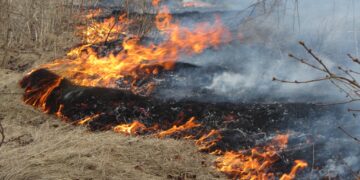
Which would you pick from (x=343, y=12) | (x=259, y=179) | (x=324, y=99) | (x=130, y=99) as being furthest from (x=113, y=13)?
(x=259, y=179)

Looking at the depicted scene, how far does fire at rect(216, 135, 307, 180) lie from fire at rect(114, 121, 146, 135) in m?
1.20

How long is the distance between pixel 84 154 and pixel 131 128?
106 cm

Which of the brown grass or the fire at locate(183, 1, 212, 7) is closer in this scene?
the brown grass

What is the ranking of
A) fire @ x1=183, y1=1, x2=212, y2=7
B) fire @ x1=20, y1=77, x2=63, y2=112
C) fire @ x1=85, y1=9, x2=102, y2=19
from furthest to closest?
fire @ x1=183, y1=1, x2=212, y2=7 < fire @ x1=85, y1=9, x2=102, y2=19 < fire @ x1=20, y1=77, x2=63, y2=112

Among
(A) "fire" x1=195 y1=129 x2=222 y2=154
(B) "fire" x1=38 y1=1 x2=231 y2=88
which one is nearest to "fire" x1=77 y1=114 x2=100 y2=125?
(B) "fire" x1=38 y1=1 x2=231 y2=88

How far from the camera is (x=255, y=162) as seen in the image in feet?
15.5

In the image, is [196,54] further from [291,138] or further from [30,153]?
[30,153]

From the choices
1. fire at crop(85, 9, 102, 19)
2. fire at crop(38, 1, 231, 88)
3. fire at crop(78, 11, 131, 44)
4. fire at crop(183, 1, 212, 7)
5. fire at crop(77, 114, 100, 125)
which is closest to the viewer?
fire at crop(77, 114, 100, 125)

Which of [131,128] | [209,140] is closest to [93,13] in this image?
[131,128]

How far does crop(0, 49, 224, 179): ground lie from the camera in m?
4.20

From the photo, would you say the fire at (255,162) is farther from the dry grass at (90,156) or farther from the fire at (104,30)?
the fire at (104,30)

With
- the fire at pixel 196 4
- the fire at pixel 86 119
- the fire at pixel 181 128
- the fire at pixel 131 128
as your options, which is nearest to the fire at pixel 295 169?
the fire at pixel 181 128

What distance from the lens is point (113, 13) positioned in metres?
9.45

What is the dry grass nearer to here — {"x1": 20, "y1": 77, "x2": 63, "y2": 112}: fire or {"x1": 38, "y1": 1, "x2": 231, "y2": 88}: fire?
{"x1": 20, "y1": 77, "x2": 63, "y2": 112}: fire
